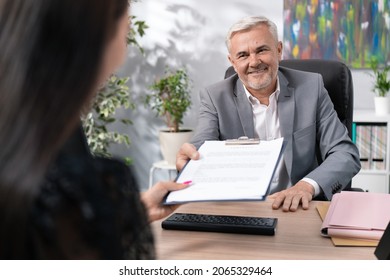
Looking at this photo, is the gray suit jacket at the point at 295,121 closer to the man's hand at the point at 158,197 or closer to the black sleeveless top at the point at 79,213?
the man's hand at the point at 158,197

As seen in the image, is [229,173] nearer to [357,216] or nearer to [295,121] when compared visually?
[357,216]

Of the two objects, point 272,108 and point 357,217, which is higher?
point 272,108

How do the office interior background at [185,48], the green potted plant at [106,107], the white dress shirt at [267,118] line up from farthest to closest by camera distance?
the office interior background at [185,48] → the green potted plant at [106,107] → the white dress shirt at [267,118]

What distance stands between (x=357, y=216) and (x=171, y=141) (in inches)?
87.7

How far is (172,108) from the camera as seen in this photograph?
3346 mm

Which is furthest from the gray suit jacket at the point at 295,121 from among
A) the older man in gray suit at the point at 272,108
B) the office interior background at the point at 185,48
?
the office interior background at the point at 185,48

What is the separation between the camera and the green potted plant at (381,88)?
319 cm

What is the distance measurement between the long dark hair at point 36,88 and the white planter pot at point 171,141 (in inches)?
113

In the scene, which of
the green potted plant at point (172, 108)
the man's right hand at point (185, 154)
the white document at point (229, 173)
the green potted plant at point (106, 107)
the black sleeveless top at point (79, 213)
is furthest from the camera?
the green potted plant at point (172, 108)

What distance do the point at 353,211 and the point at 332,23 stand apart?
240 centimetres

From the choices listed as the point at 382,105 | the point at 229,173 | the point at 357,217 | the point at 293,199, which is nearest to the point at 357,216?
the point at 357,217

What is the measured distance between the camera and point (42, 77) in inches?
18.6

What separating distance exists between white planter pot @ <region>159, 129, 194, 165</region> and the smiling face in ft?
4.47
